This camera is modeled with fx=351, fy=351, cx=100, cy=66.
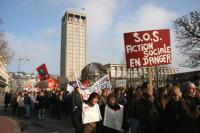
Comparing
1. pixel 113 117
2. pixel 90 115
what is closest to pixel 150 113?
pixel 113 117

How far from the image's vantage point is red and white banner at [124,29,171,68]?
9895mm

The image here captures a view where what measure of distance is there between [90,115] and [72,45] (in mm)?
156720

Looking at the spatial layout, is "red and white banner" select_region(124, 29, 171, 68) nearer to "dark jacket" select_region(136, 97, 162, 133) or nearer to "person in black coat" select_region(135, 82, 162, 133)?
"person in black coat" select_region(135, 82, 162, 133)

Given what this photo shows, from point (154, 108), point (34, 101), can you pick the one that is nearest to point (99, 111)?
point (154, 108)

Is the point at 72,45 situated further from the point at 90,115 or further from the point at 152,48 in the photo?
the point at 90,115

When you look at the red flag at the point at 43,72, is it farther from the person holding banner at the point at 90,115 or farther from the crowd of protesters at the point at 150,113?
the person holding banner at the point at 90,115

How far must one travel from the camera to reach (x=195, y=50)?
35.2 m

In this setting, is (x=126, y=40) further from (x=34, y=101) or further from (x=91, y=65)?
(x=91, y=65)

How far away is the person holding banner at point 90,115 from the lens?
7.89 m

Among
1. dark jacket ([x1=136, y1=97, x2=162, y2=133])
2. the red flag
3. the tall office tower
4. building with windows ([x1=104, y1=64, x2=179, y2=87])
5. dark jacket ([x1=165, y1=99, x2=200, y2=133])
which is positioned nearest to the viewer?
dark jacket ([x1=165, y1=99, x2=200, y2=133])

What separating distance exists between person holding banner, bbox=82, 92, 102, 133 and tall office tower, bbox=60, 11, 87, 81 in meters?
153

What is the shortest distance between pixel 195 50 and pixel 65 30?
136467 mm

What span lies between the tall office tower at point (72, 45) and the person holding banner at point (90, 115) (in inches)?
6014

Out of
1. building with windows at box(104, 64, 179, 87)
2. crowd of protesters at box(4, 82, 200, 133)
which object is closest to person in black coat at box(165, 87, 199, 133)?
crowd of protesters at box(4, 82, 200, 133)
